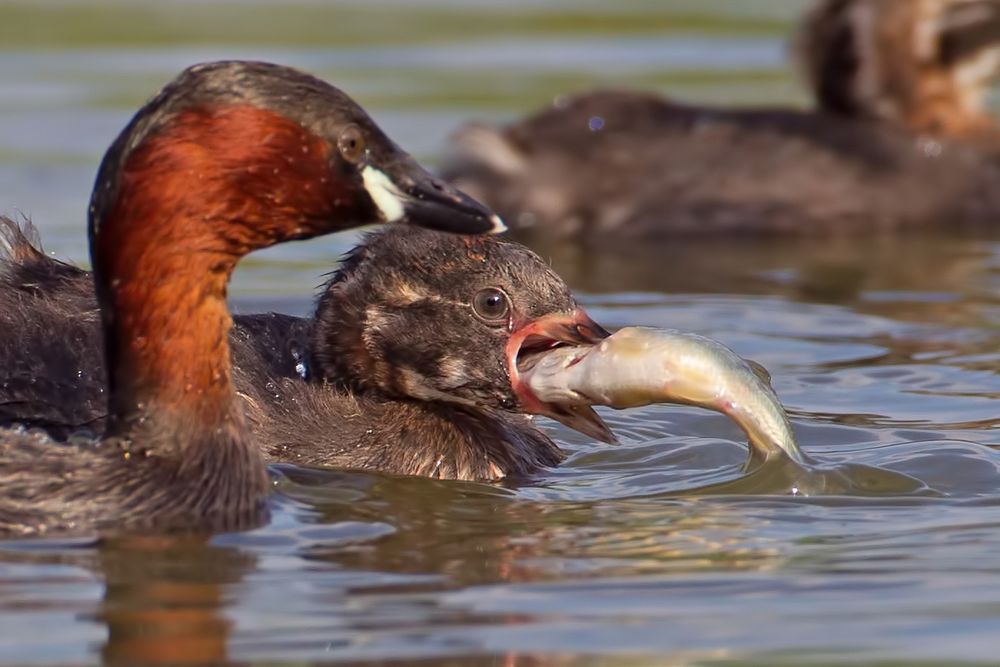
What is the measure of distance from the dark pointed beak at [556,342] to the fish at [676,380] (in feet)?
0.39

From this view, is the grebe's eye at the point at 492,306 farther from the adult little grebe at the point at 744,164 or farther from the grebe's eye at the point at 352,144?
the adult little grebe at the point at 744,164

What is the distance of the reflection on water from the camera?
6.05m

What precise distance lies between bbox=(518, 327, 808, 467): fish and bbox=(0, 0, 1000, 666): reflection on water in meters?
0.22

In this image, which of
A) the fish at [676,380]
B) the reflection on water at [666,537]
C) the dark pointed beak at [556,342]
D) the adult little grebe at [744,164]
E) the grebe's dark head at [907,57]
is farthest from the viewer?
the grebe's dark head at [907,57]

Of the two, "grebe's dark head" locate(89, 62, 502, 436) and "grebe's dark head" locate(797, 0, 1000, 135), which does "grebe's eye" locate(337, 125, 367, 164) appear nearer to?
"grebe's dark head" locate(89, 62, 502, 436)

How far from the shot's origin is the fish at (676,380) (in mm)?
7883

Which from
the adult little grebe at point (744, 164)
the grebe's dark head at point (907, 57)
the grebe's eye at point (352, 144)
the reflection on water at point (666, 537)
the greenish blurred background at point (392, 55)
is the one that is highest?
the greenish blurred background at point (392, 55)

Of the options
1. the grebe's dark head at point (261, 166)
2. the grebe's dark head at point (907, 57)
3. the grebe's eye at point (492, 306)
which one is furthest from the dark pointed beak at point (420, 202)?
the grebe's dark head at point (907, 57)

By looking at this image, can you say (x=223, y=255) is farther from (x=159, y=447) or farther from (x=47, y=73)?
(x=47, y=73)

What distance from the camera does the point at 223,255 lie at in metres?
7.20

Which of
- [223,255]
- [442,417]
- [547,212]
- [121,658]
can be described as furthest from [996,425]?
[547,212]

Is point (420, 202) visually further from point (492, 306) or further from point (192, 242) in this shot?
point (492, 306)

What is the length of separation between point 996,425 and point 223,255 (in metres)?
3.70

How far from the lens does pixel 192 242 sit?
710cm
